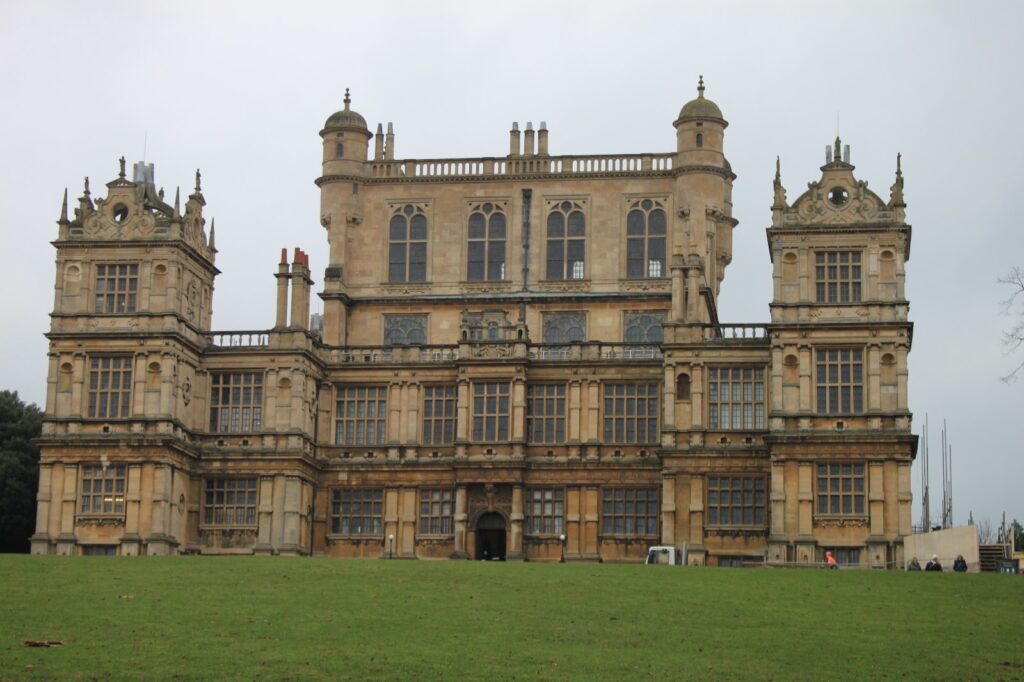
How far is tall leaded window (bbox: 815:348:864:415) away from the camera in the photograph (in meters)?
71.5

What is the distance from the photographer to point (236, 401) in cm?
7806

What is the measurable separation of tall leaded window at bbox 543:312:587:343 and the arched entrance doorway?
9912 millimetres

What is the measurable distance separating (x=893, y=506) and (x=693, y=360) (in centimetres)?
1030

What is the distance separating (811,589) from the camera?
168 feet

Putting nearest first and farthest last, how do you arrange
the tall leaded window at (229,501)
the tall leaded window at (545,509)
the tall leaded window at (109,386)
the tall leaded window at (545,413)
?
the tall leaded window at (109,386) → the tall leaded window at (545,509) → the tall leaded window at (229,501) → the tall leaded window at (545,413)

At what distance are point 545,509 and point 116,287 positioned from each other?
2055 centimetres

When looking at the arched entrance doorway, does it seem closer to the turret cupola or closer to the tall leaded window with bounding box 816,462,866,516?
the tall leaded window with bounding box 816,462,866,516

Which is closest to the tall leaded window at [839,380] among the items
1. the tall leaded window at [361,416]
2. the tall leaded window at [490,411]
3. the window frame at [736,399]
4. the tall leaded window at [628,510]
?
the window frame at [736,399]

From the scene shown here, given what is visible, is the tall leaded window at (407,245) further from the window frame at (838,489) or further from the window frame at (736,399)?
the window frame at (838,489)

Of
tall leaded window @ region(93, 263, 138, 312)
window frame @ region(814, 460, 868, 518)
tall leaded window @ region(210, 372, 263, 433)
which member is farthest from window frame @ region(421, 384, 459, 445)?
window frame @ region(814, 460, 868, 518)

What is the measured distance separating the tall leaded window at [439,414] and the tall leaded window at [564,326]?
21.1ft

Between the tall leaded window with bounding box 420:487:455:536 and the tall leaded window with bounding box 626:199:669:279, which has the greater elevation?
the tall leaded window with bounding box 626:199:669:279

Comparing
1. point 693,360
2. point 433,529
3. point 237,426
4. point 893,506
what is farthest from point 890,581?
point 237,426

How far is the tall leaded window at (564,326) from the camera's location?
82.6 m
